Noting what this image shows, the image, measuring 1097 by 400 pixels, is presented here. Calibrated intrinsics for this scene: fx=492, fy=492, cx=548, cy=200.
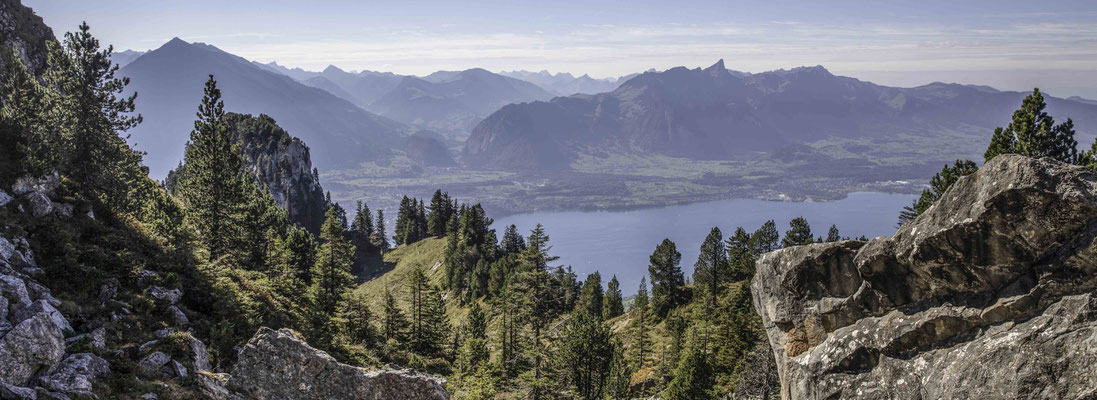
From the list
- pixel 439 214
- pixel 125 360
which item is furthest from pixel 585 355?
pixel 439 214

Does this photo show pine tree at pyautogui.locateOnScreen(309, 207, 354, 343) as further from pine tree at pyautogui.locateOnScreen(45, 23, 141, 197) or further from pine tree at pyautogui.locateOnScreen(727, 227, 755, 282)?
pine tree at pyautogui.locateOnScreen(727, 227, 755, 282)

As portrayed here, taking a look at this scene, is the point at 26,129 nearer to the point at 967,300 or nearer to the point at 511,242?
the point at 967,300

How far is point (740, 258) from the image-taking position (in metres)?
67.6

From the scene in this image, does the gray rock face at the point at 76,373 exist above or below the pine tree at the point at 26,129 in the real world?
below

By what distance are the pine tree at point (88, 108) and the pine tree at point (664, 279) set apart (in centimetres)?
6247

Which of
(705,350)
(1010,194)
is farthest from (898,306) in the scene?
(705,350)

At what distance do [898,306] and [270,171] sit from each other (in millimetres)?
142355

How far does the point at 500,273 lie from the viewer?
7469 centimetres

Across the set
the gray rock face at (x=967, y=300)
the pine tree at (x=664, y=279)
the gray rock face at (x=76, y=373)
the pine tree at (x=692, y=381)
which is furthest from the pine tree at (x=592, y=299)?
the gray rock face at (x=76, y=373)

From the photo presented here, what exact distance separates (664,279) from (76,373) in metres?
69.0

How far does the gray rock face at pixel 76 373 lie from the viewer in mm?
13719

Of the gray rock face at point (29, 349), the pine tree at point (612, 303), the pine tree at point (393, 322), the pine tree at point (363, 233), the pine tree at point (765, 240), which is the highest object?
the gray rock face at point (29, 349)

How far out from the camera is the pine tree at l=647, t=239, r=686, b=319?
74438mm

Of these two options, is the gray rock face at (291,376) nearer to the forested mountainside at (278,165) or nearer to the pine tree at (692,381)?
the pine tree at (692,381)
